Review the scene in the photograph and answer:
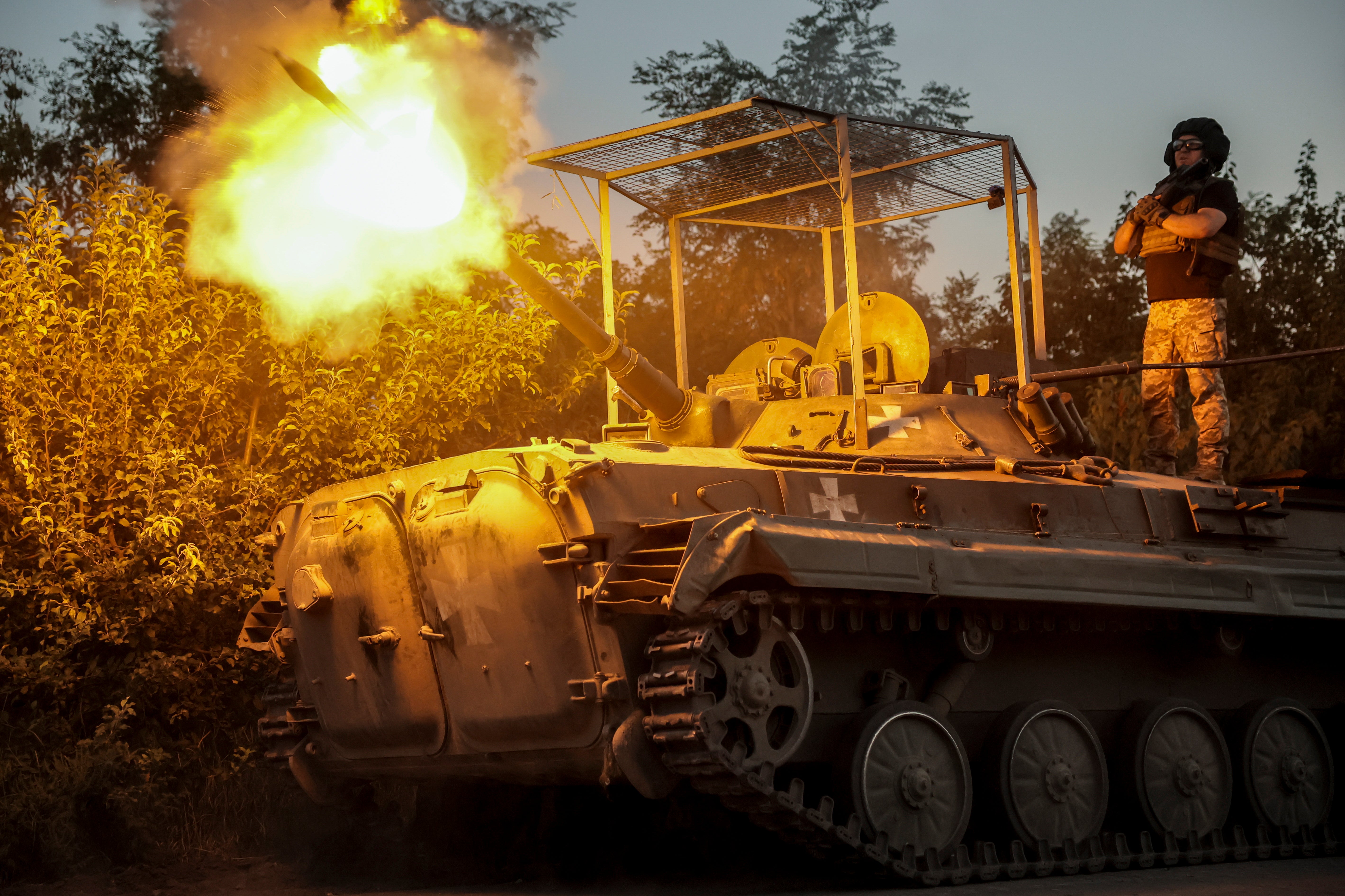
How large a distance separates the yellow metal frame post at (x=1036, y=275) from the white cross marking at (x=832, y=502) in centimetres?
412

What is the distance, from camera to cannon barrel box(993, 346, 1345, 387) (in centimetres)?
1023

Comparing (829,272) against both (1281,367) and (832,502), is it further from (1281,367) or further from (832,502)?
(1281,367)

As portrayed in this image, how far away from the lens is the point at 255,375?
503 inches

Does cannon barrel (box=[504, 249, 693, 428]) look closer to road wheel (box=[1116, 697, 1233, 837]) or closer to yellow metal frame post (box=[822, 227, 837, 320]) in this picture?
yellow metal frame post (box=[822, 227, 837, 320])

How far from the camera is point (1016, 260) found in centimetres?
1114

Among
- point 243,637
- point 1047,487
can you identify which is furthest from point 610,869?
point 1047,487

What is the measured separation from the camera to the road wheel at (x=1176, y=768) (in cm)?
941

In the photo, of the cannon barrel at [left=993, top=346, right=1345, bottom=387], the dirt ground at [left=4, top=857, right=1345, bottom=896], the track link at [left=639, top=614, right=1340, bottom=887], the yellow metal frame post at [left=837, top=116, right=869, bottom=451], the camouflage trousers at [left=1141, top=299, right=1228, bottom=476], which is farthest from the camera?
the camouflage trousers at [left=1141, top=299, right=1228, bottom=476]

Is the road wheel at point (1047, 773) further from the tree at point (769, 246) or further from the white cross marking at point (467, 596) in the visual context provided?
the tree at point (769, 246)

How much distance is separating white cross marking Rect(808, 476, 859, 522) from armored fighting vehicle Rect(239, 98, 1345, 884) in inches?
0.8

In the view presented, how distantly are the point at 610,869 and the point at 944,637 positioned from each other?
2.66 metres

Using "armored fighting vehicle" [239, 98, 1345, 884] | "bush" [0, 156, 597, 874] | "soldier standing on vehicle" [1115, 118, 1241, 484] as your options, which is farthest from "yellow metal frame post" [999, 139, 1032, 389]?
"bush" [0, 156, 597, 874]

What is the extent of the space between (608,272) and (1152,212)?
13.5 feet

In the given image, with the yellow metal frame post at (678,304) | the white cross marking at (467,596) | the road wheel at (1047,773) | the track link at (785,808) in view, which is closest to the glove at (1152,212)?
the yellow metal frame post at (678,304)
